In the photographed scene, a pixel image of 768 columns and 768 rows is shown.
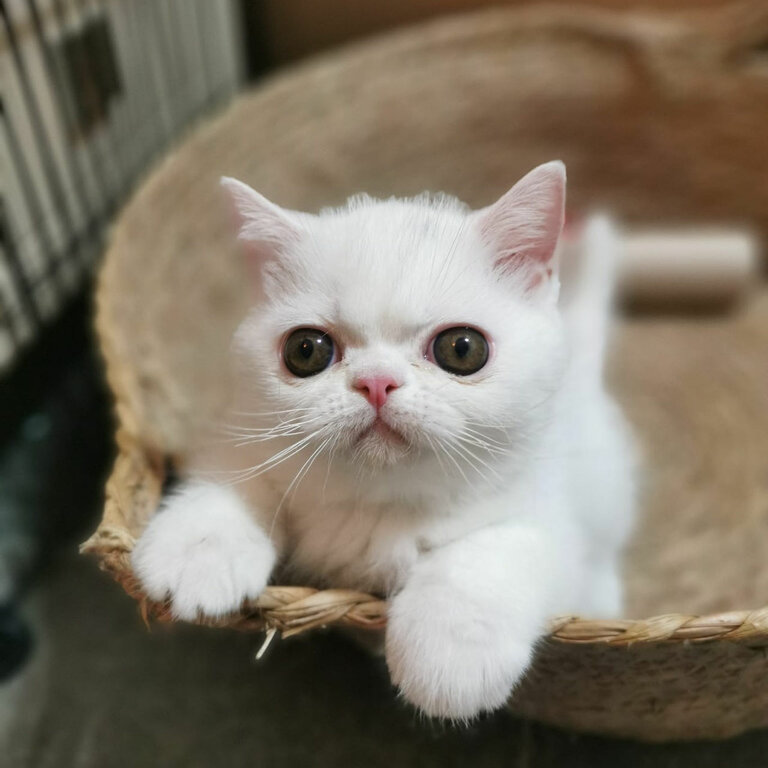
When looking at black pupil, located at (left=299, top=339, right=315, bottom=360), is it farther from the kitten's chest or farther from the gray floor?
the gray floor

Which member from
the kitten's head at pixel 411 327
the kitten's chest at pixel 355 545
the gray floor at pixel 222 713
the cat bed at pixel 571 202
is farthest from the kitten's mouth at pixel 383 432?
the gray floor at pixel 222 713

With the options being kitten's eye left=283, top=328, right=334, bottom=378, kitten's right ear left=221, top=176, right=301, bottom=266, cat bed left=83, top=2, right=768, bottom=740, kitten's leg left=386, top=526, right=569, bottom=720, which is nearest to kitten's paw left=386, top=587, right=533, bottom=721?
kitten's leg left=386, top=526, right=569, bottom=720

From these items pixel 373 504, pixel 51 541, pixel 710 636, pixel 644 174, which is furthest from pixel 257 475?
pixel 644 174

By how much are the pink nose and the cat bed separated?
320 millimetres

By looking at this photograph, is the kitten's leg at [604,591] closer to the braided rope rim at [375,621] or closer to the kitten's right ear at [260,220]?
the braided rope rim at [375,621]

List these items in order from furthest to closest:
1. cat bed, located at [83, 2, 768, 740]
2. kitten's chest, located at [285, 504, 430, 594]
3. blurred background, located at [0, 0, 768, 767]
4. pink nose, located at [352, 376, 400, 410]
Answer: blurred background, located at [0, 0, 768, 767], cat bed, located at [83, 2, 768, 740], kitten's chest, located at [285, 504, 430, 594], pink nose, located at [352, 376, 400, 410]

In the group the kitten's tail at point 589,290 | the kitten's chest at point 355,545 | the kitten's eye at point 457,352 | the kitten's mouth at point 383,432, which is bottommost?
the kitten's tail at point 589,290

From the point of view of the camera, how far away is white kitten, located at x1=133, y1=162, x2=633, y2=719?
0.62m

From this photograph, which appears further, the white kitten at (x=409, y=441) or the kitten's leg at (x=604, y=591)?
the kitten's leg at (x=604, y=591)

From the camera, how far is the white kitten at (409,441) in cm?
62

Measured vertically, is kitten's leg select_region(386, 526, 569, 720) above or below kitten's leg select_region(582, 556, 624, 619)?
above

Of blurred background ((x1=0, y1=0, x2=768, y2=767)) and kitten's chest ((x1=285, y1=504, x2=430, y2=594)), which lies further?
blurred background ((x1=0, y1=0, x2=768, y2=767))

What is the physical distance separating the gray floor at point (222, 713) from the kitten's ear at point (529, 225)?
0.52 meters

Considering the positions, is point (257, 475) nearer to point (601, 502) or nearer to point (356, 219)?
point (356, 219)
